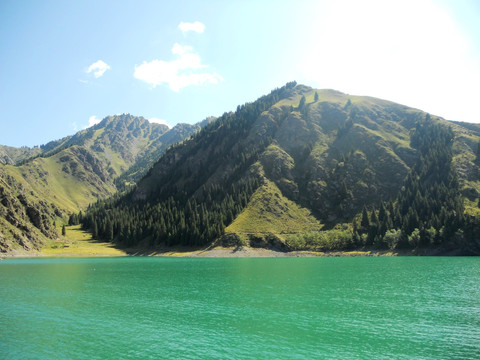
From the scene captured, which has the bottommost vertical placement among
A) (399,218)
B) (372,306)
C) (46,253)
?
(46,253)

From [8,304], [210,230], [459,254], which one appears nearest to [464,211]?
[459,254]

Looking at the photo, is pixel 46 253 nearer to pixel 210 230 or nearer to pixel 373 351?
pixel 210 230

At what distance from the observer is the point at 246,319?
1828 inches

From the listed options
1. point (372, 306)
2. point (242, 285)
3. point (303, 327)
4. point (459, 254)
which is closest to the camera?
point (303, 327)

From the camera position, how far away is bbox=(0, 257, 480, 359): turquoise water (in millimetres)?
34562

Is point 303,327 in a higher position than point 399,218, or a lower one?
lower

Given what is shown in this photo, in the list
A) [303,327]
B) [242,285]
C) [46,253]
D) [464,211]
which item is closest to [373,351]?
[303,327]

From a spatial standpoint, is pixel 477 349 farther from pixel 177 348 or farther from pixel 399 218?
pixel 399 218

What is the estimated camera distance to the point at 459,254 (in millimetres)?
153375

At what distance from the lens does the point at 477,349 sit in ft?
110

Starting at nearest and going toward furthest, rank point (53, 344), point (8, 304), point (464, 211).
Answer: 1. point (53, 344)
2. point (8, 304)
3. point (464, 211)

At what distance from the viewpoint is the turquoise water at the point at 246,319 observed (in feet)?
Answer: 113

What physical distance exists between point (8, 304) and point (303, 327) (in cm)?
5339

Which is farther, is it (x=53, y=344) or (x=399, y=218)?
(x=399, y=218)
